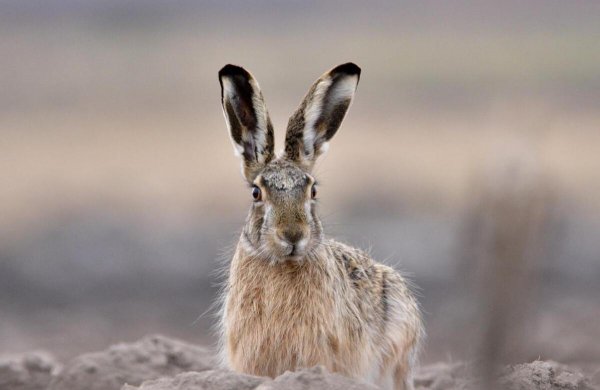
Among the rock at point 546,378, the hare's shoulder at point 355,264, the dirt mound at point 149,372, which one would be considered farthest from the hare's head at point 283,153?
the rock at point 546,378

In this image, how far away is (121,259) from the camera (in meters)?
11.8

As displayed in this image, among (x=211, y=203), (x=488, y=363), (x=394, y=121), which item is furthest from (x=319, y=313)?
(x=394, y=121)

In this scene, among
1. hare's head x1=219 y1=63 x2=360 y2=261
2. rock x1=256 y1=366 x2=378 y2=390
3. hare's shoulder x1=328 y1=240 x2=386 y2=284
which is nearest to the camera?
rock x1=256 y1=366 x2=378 y2=390

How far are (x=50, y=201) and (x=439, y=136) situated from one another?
4724 millimetres

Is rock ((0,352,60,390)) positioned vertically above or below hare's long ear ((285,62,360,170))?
below

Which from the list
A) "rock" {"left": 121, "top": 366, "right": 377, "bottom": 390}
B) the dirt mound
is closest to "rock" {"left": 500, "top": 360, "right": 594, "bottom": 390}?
the dirt mound

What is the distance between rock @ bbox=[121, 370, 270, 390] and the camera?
4430 mm


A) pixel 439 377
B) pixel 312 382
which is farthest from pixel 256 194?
pixel 439 377

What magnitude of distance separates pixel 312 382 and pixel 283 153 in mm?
1635

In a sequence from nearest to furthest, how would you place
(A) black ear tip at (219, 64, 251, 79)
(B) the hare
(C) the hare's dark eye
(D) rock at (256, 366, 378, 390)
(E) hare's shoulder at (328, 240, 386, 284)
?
(D) rock at (256, 366, 378, 390) < (B) the hare < (C) the hare's dark eye < (A) black ear tip at (219, 64, 251, 79) < (E) hare's shoulder at (328, 240, 386, 284)

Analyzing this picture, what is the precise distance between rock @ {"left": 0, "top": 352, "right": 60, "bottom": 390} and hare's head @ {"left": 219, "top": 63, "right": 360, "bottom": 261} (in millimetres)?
1800

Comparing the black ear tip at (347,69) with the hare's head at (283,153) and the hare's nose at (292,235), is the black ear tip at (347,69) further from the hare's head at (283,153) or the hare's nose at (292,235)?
the hare's nose at (292,235)

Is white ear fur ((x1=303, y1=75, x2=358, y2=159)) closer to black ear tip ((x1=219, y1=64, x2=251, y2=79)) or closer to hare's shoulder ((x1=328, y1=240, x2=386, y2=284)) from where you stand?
black ear tip ((x1=219, y1=64, x2=251, y2=79))

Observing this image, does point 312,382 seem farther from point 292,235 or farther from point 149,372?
point 149,372
